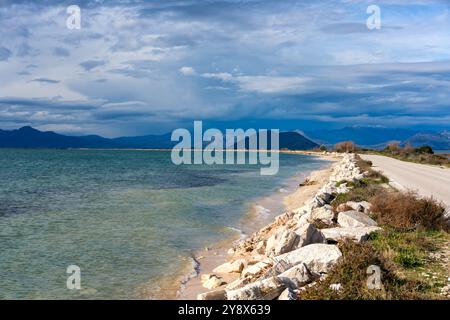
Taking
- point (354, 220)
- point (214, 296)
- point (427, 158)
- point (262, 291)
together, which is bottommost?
point (214, 296)

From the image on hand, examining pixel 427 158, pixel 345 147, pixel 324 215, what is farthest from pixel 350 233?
pixel 345 147

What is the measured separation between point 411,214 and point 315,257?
5.10 m

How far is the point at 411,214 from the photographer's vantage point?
11.9 metres

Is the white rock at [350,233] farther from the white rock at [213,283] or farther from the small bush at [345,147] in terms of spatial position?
the small bush at [345,147]

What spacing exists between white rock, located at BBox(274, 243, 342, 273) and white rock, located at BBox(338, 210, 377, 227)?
10.0 feet

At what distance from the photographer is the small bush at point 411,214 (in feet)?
38.2

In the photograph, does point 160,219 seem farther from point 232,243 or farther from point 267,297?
point 267,297

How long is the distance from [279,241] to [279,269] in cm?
205

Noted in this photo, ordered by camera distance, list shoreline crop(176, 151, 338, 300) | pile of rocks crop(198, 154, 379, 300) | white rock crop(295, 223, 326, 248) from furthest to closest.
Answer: shoreline crop(176, 151, 338, 300), white rock crop(295, 223, 326, 248), pile of rocks crop(198, 154, 379, 300)

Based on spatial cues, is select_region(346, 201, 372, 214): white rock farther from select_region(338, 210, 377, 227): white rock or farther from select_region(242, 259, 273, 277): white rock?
select_region(242, 259, 273, 277): white rock

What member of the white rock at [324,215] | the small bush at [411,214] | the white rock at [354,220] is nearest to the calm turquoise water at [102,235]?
the white rock at [324,215]

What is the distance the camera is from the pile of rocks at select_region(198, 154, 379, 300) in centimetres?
698

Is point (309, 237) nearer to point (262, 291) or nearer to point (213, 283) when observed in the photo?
point (213, 283)

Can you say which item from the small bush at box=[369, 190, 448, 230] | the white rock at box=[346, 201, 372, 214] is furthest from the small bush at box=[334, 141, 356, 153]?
the small bush at box=[369, 190, 448, 230]
